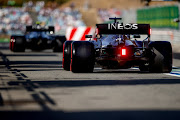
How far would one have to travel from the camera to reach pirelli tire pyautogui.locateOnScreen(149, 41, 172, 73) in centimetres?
1662

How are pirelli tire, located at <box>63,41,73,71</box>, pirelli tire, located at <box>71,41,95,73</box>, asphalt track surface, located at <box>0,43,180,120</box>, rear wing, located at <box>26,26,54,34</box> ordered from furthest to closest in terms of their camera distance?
rear wing, located at <box>26,26,54,34</box> < pirelli tire, located at <box>63,41,73,71</box> < pirelli tire, located at <box>71,41,95,73</box> < asphalt track surface, located at <box>0,43,180,120</box>

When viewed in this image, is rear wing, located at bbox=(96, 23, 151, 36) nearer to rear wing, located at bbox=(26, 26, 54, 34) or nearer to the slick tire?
the slick tire

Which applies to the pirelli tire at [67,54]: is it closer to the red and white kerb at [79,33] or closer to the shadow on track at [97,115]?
the shadow on track at [97,115]

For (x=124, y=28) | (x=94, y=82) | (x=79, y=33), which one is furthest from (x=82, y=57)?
(x=79, y=33)

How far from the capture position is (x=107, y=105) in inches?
379

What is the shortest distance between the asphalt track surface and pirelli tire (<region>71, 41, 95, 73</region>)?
1.63 ft

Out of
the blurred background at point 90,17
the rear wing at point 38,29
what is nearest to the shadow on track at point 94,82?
the rear wing at point 38,29

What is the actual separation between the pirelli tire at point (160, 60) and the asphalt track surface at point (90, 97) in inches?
23.5

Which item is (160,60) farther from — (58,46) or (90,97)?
(58,46)

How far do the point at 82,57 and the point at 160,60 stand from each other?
2254 mm

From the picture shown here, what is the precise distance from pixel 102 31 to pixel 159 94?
640cm

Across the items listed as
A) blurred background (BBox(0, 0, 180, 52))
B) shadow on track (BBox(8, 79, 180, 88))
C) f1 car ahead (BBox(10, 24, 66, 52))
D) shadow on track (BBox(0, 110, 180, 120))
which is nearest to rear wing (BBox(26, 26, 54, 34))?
f1 car ahead (BBox(10, 24, 66, 52))

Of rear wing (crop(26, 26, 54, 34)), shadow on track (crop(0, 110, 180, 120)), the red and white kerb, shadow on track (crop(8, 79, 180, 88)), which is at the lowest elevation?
shadow on track (crop(8, 79, 180, 88))

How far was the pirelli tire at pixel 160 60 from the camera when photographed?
16625 millimetres
